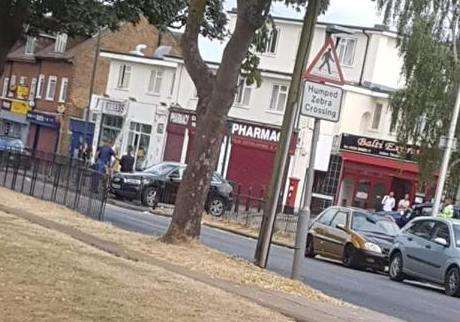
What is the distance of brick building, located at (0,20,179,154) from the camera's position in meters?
59.7

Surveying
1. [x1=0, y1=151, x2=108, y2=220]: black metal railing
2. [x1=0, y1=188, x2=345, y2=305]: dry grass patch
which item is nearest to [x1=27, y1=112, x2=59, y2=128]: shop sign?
[x1=0, y1=151, x2=108, y2=220]: black metal railing

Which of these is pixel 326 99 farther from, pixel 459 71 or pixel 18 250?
pixel 459 71

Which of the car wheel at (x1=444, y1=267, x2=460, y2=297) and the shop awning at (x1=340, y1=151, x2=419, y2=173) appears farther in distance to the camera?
the shop awning at (x1=340, y1=151, x2=419, y2=173)

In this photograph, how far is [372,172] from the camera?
4516cm

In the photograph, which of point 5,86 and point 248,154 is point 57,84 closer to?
point 5,86

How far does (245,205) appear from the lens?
30438 mm

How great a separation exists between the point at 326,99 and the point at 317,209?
3312cm

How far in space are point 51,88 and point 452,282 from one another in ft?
160

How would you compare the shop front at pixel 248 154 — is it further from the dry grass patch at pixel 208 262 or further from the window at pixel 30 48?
the dry grass patch at pixel 208 262

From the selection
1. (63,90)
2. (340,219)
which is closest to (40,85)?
(63,90)

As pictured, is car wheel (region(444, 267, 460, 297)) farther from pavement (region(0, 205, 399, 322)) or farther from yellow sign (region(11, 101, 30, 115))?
yellow sign (region(11, 101, 30, 115))

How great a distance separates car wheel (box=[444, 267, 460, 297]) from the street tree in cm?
1788

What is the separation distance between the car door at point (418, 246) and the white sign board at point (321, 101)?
7.05m

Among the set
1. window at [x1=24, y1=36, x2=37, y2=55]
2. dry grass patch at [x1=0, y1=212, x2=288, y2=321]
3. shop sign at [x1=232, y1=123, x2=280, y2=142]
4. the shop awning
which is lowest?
dry grass patch at [x1=0, y1=212, x2=288, y2=321]
